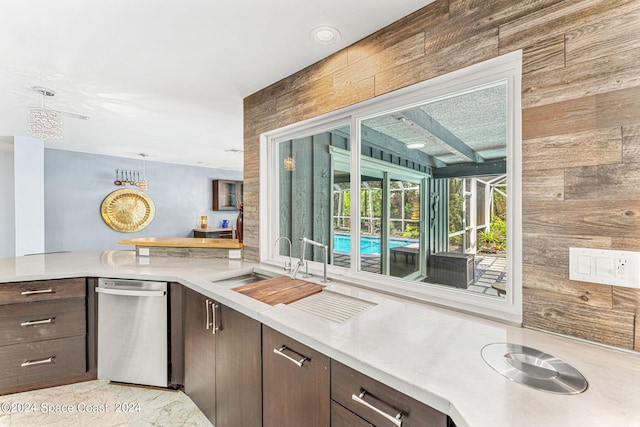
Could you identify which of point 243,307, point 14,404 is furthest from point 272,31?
point 14,404

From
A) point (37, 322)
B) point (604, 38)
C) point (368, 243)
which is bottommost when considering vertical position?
point (37, 322)

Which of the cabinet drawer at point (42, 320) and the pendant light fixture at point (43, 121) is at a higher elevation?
the pendant light fixture at point (43, 121)

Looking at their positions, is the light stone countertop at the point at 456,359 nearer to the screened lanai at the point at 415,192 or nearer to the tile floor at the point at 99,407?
the screened lanai at the point at 415,192

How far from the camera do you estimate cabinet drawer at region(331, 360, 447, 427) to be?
0.79m

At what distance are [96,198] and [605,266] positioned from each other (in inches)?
262

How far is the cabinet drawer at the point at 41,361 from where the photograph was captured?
Result: 1974 millimetres

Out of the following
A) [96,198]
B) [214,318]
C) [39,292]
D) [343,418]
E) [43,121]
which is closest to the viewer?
[343,418]

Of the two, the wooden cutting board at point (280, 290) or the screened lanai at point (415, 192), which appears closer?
the screened lanai at point (415, 192)

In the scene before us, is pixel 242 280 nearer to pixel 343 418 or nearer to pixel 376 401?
pixel 343 418

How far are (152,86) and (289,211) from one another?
1547mm

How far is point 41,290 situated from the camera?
200 centimetres

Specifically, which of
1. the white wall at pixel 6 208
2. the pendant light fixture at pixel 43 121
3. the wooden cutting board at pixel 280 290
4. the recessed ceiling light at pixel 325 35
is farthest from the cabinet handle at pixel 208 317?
the white wall at pixel 6 208

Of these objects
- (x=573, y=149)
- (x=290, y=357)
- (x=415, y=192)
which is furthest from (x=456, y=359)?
(x=415, y=192)

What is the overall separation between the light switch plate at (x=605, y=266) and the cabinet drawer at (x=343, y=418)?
3.00 feet
